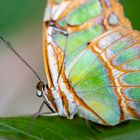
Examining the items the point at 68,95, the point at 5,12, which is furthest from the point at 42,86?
the point at 5,12

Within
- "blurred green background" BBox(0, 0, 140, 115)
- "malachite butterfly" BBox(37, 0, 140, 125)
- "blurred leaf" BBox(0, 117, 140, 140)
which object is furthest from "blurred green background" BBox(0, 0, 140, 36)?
"blurred leaf" BBox(0, 117, 140, 140)

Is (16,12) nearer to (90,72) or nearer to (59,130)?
(90,72)

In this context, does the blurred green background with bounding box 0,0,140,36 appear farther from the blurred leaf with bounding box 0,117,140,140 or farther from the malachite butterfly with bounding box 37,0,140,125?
the blurred leaf with bounding box 0,117,140,140

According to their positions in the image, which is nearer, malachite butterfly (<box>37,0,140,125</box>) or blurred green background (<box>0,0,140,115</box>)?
malachite butterfly (<box>37,0,140,125</box>)

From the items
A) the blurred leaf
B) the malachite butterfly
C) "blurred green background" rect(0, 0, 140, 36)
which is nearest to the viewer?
the blurred leaf

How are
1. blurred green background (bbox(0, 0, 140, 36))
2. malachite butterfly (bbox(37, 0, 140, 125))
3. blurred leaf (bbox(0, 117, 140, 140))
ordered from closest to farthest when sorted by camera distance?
blurred leaf (bbox(0, 117, 140, 140)), malachite butterfly (bbox(37, 0, 140, 125)), blurred green background (bbox(0, 0, 140, 36))

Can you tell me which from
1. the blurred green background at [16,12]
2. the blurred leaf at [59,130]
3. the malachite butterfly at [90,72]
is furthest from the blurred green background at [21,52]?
the blurred leaf at [59,130]

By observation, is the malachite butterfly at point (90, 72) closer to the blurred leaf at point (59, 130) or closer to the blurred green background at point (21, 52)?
the blurred leaf at point (59, 130)
